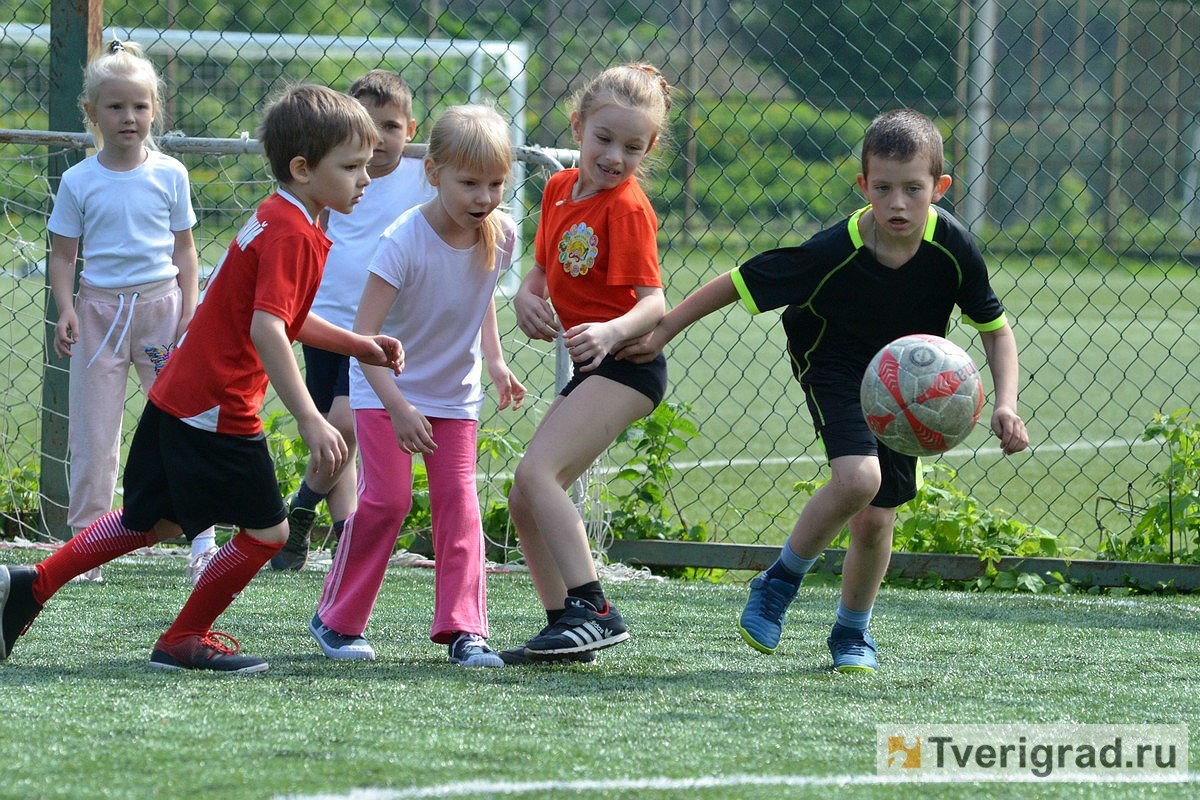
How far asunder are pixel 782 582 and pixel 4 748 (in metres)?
1.96

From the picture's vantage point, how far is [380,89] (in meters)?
4.58

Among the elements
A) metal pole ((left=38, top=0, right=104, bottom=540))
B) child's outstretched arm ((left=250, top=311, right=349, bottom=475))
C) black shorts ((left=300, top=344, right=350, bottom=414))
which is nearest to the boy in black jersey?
child's outstretched arm ((left=250, top=311, right=349, bottom=475))

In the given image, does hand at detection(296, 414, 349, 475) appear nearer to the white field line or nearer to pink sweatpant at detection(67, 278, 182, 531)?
the white field line

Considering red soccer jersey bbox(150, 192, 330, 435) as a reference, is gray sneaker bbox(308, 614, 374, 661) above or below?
below

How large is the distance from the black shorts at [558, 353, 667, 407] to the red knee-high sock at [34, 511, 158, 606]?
1.11 meters

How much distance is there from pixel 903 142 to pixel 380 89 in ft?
5.94

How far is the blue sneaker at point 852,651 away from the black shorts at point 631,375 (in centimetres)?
77

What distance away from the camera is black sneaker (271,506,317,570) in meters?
5.02

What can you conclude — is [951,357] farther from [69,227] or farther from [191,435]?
[69,227]

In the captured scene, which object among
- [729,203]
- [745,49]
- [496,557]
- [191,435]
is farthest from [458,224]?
[745,49]

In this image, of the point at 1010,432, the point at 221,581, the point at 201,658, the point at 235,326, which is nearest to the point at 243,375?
the point at 235,326

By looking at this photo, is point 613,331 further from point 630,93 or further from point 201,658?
point 201,658

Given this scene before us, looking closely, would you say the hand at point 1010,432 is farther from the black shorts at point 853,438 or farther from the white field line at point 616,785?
the white field line at point 616,785

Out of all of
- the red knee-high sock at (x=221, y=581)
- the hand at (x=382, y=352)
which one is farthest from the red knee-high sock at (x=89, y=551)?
the hand at (x=382, y=352)
